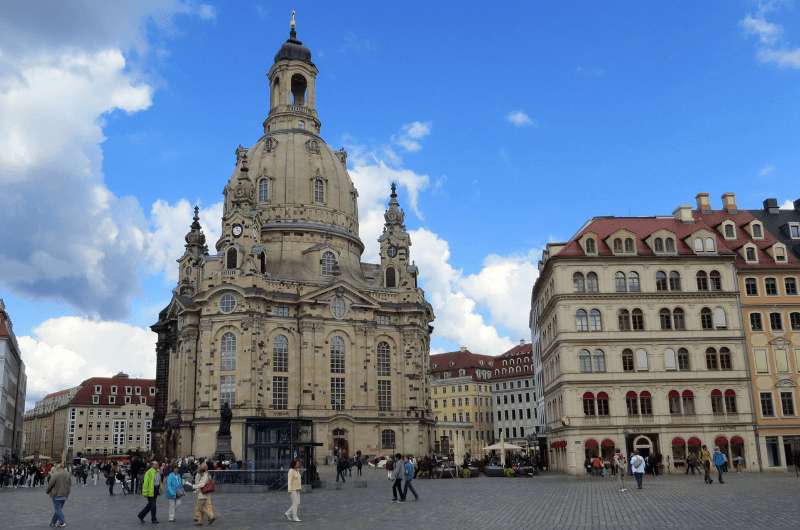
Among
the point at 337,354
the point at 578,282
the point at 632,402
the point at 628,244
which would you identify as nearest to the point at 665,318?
the point at 628,244

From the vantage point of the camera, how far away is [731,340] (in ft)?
189

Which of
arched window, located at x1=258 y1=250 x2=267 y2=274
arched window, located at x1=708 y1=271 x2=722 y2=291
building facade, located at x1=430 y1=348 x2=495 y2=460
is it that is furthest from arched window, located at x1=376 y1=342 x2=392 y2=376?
building facade, located at x1=430 y1=348 x2=495 y2=460

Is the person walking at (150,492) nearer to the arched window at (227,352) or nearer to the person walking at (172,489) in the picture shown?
the person walking at (172,489)

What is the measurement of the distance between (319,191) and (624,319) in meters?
43.5

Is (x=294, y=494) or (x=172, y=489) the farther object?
(x=172, y=489)

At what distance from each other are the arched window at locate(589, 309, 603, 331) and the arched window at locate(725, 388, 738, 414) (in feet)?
32.7

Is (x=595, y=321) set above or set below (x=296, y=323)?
below

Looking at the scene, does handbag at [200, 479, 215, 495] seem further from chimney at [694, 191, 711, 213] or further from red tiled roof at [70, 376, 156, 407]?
red tiled roof at [70, 376, 156, 407]

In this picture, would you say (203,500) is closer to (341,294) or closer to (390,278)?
(341,294)

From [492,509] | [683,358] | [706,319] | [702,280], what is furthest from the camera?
[702,280]

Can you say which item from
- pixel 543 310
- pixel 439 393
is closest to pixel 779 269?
pixel 543 310

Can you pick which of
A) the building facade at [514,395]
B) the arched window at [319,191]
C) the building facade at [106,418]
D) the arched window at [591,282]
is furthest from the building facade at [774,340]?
the building facade at [106,418]

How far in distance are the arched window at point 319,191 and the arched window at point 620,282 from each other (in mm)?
41419

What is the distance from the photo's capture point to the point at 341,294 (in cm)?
8331
